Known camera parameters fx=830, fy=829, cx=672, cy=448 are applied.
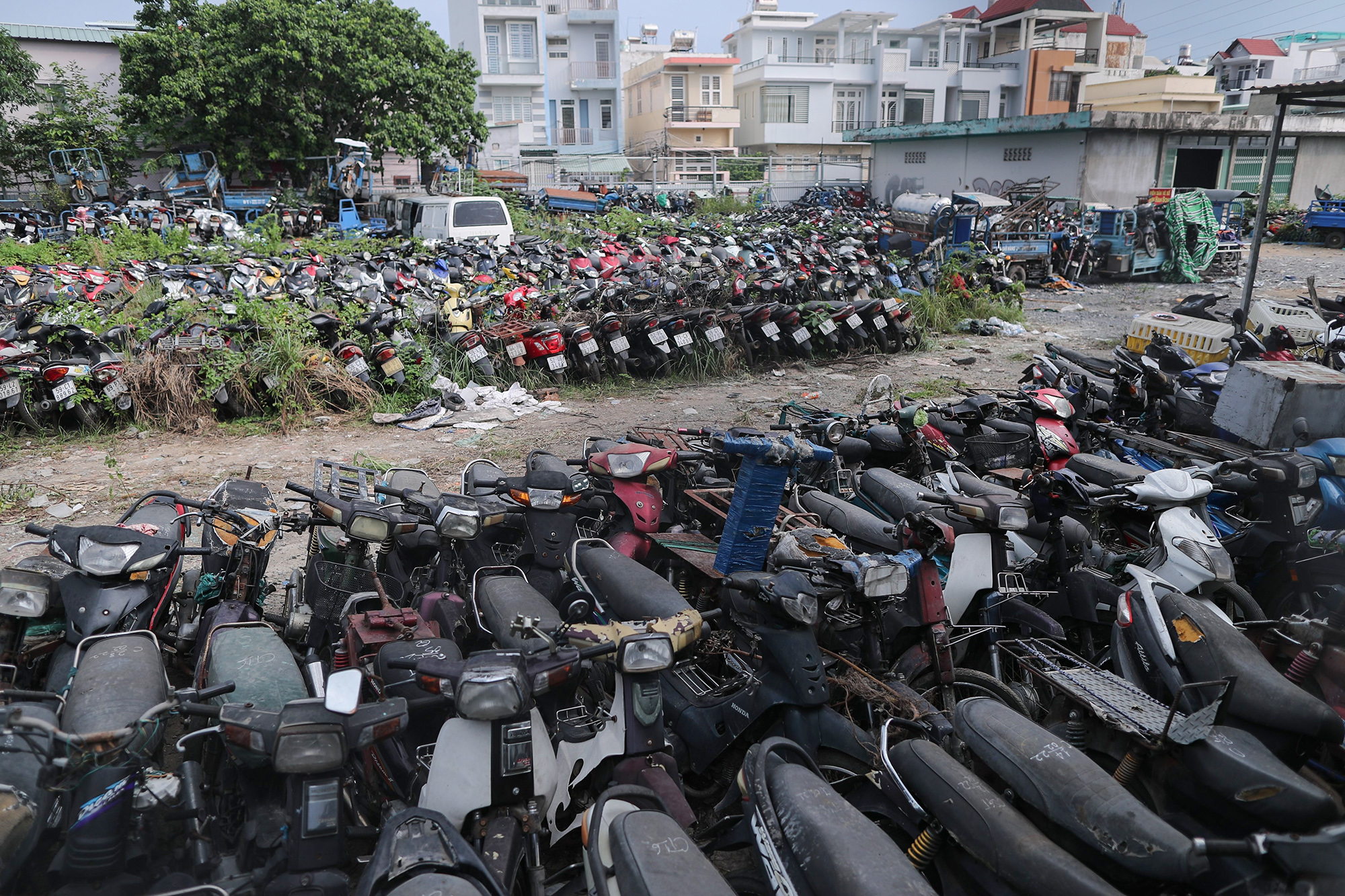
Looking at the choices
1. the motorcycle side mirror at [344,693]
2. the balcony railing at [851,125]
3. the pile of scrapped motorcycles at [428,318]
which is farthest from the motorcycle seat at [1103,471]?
the balcony railing at [851,125]

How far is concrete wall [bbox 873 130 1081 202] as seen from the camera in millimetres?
22422

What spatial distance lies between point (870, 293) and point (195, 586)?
973 cm

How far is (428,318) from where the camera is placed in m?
9.30

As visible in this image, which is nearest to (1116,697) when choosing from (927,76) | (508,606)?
(508,606)

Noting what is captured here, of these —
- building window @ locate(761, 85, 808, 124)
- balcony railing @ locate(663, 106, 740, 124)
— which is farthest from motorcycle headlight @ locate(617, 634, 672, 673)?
building window @ locate(761, 85, 808, 124)

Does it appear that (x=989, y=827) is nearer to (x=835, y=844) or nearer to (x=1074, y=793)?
(x=1074, y=793)

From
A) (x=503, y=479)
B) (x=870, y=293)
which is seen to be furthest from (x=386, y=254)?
(x=503, y=479)

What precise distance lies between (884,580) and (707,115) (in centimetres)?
3955

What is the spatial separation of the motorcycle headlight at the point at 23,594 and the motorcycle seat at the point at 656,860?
250cm

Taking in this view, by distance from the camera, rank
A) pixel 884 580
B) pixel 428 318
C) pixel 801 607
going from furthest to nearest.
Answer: pixel 428 318 → pixel 884 580 → pixel 801 607

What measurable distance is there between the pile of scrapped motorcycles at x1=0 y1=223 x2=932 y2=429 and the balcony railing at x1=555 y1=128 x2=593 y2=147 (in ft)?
95.4

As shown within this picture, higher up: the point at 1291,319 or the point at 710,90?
the point at 710,90

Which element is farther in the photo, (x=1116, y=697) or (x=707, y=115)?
(x=707, y=115)

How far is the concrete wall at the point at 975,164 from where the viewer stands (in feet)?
73.6
